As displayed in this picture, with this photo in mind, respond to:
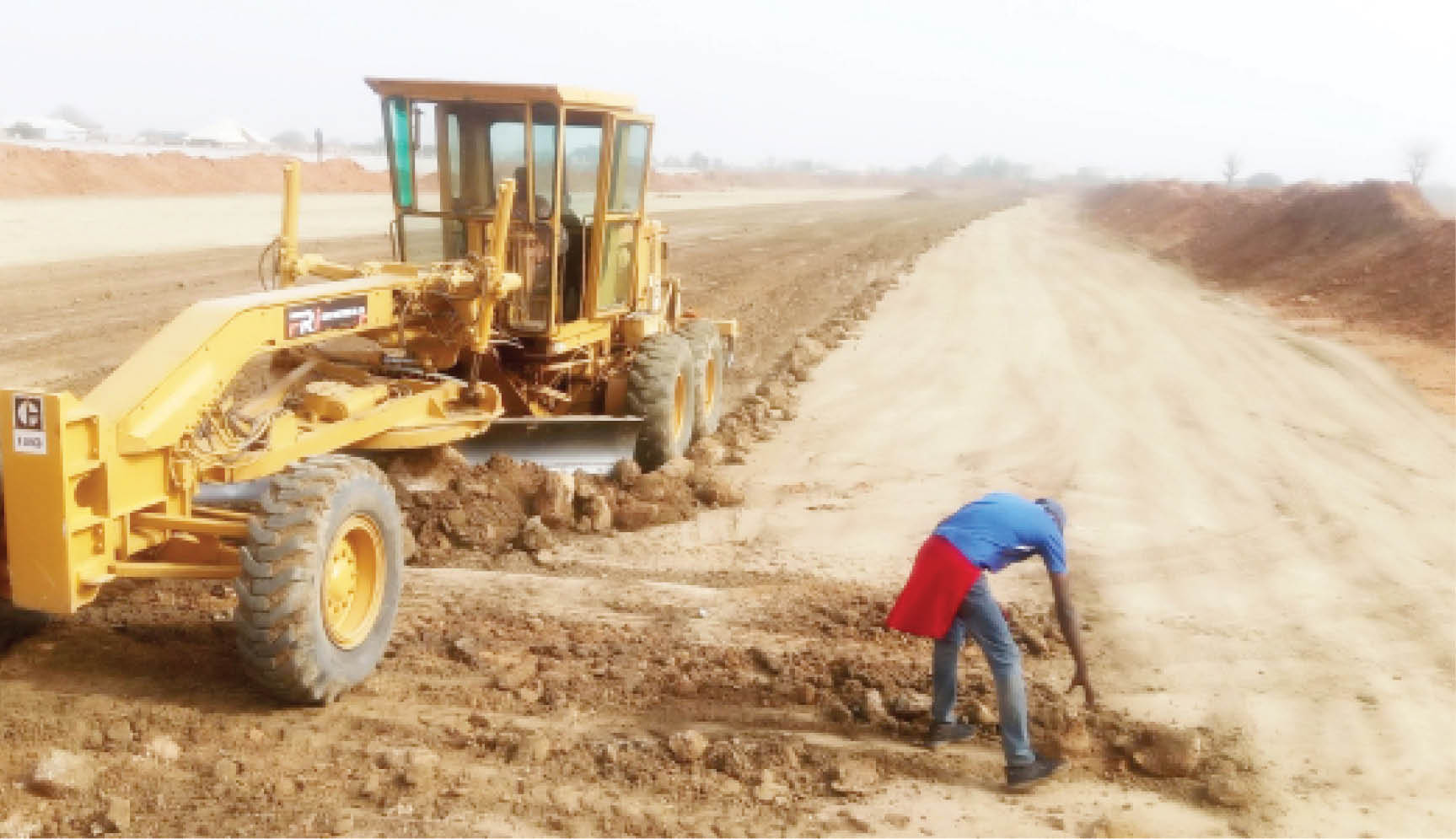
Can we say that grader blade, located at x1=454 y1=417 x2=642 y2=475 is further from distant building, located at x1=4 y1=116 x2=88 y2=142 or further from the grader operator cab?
distant building, located at x1=4 y1=116 x2=88 y2=142

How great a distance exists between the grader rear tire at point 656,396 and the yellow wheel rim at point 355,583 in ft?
11.0

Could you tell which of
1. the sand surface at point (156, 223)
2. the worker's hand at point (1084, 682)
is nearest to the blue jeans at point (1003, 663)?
the worker's hand at point (1084, 682)

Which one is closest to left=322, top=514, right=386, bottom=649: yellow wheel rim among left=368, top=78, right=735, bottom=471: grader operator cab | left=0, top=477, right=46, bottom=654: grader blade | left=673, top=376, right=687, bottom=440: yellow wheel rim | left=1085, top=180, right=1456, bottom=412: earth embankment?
left=0, top=477, right=46, bottom=654: grader blade

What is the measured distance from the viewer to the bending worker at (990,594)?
5.14 meters

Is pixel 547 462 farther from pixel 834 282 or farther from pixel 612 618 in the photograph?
pixel 834 282

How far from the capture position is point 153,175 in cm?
4156

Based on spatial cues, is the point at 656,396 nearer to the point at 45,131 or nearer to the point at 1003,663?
the point at 1003,663

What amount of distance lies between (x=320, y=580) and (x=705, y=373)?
18.1 ft

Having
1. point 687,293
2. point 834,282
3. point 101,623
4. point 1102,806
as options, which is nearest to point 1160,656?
point 1102,806

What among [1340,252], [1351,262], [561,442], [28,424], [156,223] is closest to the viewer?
[28,424]

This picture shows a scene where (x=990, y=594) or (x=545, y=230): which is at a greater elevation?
(x=545, y=230)

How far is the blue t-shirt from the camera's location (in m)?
5.14

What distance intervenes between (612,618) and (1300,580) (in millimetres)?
4292

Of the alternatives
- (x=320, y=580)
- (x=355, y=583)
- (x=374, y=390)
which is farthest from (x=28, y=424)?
(x=374, y=390)
